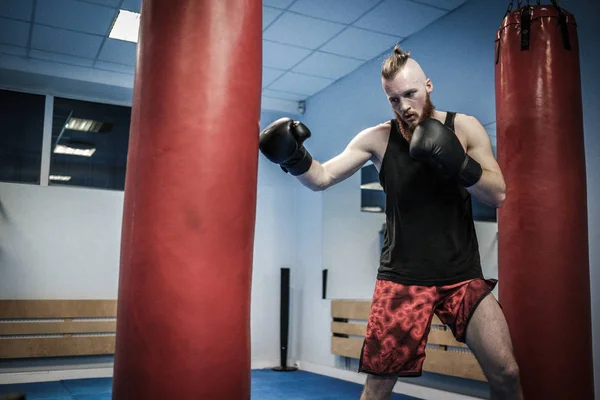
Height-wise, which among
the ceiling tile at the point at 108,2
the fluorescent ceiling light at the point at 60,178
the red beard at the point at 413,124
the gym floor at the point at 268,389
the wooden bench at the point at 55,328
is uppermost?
the ceiling tile at the point at 108,2

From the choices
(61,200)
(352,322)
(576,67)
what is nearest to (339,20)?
(576,67)

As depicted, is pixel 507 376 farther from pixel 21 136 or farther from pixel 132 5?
pixel 21 136

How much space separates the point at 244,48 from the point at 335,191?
4.52 meters

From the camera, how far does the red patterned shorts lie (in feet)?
6.41

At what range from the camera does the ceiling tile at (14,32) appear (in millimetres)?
4773

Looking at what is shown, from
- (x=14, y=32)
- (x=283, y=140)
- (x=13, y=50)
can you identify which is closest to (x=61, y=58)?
(x=13, y=50)

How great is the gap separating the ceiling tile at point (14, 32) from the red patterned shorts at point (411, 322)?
4202mm

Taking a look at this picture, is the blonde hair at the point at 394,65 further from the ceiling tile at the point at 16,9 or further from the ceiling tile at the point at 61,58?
the ceiling tile at the point at 61,58

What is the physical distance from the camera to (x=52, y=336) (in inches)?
218

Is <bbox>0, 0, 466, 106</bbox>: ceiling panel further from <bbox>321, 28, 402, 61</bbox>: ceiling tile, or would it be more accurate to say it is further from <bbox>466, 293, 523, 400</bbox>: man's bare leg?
<bbox>466, 293, 523, 400</bbox>: man's bare leg

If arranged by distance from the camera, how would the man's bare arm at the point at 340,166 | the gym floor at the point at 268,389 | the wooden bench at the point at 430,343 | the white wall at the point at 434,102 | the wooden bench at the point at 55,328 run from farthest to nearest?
the wooden bench at the point at 55,328, the gym floor at the point at 268,389, the wooden bench at the point at 430,343, the white wall at the point at 434,102, the man's bare arm at the point at 340,166

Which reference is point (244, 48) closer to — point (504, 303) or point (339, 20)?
point (504, 303)

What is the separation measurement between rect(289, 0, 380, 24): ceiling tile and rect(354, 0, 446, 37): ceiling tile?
3.4 inches

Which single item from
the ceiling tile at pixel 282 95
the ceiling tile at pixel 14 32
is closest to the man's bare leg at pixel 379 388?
the ceiling tile at pixel 14 32
